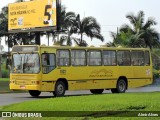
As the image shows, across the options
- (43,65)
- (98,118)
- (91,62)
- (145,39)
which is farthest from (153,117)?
(145,39)

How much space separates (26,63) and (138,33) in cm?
3147

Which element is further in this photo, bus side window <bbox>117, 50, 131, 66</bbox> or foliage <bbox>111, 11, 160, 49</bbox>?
foliage <bbox>111, 11, 160, 49</bbox>

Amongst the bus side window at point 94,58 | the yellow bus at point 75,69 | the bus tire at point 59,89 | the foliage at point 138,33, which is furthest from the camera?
the foliage at point 138,33

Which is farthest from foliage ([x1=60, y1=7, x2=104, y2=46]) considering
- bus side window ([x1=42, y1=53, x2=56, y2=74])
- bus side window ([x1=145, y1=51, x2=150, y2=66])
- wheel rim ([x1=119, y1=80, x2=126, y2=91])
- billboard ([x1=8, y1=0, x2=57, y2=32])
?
bus side window ([x1=42, y1=53, x2=56, y2=74])

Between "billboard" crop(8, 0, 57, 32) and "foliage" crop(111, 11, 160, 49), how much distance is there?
13337mm

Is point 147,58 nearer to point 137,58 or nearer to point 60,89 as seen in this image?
point 137,58

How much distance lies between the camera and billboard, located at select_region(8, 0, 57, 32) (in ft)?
134

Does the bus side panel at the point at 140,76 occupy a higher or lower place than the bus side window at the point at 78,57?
lower

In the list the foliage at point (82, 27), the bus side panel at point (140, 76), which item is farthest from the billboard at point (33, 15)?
the bus side panel at point (140, 76)

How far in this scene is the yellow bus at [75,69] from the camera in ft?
78.0

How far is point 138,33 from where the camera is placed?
53969 mm

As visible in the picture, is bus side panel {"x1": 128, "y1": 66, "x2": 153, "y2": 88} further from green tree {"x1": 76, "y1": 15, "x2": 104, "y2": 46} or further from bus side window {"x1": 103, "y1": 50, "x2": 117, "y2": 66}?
green tree {"x1": 76, "y1": 15, "x2": 104, "y2": 46}

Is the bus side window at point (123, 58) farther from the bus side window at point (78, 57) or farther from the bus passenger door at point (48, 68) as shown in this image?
the bus passenger door at point (48, 68)

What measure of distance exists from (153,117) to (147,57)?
708 inches
